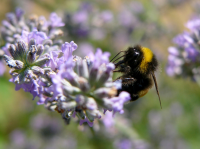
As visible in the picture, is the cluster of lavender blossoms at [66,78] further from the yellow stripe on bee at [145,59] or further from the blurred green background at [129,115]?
the blurred green background at [129,115]

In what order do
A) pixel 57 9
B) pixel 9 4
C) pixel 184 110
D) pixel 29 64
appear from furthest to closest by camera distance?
pixel 9 4 < pixel 184 110 < pixel 57 9 < pixel 29 64

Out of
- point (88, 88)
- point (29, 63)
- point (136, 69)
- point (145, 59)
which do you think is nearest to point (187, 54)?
point (145, 59)

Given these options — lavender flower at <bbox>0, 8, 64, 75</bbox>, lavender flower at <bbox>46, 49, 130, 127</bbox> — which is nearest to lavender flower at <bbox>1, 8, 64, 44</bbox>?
lavender flower at <bbox>0, 8, 64, 75</bbox>

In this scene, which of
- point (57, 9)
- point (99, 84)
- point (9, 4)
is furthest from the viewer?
point (9, 4)

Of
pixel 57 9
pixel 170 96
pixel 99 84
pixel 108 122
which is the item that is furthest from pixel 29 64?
pixel 170 96

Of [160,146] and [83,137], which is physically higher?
[83,137]

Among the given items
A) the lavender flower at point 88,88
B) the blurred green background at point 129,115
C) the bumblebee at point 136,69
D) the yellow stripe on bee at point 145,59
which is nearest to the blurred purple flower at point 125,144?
the blurred green background at point 129,115

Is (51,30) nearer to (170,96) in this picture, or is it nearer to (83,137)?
(83,137)

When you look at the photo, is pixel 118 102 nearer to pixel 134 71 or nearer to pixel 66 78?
pixel 66 78
